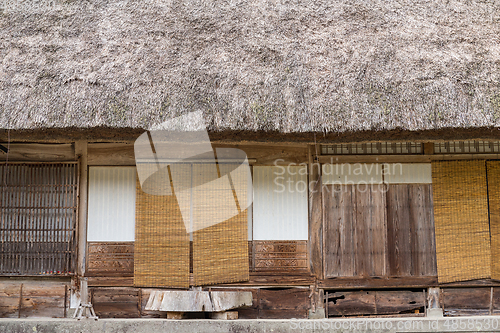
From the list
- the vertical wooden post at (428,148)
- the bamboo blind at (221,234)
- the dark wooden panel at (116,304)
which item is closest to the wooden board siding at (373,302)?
the bamboo blind at (221,234)

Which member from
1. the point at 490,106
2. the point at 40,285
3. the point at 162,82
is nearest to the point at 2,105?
the point at 162,82

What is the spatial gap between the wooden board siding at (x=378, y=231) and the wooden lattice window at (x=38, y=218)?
3100mm

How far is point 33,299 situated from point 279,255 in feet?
9.77

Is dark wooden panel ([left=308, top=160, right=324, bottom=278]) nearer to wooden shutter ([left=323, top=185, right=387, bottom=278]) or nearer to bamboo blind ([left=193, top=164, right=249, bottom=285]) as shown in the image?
wooden shutter ([left=323, top=185, right=387, bottom=278])

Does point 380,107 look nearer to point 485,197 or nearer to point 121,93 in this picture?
point 485,197

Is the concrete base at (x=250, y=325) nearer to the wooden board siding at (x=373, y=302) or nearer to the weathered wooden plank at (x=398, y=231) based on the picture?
A: the wooden board siding at (x=373, y=302)

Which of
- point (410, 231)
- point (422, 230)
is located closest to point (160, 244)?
point (410, 231)

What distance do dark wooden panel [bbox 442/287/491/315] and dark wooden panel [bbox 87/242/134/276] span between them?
150 inches

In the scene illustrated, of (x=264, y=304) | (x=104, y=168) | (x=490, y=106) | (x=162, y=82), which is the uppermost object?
(x=162, y=82)

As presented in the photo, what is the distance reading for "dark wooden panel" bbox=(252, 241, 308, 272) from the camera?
182 inches

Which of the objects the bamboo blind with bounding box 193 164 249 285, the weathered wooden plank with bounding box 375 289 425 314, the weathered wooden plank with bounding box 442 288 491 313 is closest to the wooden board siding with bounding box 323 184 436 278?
the weathered wooden plank with bounding box 375 289 425 314

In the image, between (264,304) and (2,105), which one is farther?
(264,304)

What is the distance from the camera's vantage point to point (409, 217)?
467 cm

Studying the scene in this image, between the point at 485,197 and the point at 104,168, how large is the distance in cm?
469
